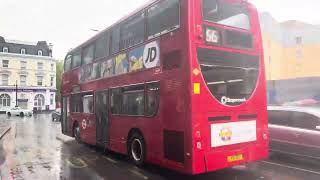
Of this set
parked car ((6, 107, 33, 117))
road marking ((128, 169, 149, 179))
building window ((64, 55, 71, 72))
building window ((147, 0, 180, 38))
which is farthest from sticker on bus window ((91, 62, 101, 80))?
parked car ((6, 107, 33, 117))

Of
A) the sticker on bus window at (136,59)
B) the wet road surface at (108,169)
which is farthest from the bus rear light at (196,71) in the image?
the wet road surface at (108,169)

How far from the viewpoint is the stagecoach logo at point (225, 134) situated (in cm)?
722

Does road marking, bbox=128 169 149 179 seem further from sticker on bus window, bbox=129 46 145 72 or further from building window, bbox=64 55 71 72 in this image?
building window, bbox=64 55 71 72

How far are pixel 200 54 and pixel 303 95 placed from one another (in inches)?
1166

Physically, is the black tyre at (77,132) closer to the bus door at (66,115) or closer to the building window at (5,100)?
the bus door at (66,115)

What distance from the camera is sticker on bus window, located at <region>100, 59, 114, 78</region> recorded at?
10.4 meters

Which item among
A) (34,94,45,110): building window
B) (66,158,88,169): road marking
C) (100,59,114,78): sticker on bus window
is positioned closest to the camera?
(66,158,88,169): road marking

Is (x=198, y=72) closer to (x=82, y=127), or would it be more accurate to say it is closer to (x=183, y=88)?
(x=183, y=88)

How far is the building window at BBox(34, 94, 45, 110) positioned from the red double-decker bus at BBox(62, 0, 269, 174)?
59696mm

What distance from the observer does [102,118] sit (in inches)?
442

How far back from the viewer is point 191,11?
6941mm

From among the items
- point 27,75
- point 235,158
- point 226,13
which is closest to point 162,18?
point 226,13

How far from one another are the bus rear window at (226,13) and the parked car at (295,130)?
3022 millimetres

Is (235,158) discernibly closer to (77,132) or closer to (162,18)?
(162,18)
